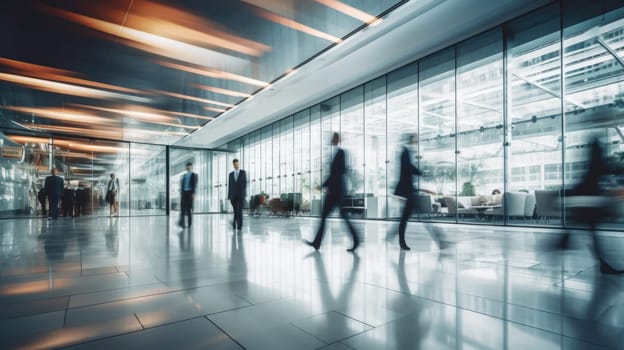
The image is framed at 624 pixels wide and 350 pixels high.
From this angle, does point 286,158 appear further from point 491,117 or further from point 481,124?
point 491,117

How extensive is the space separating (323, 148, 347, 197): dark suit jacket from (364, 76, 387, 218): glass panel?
7604 millimetres

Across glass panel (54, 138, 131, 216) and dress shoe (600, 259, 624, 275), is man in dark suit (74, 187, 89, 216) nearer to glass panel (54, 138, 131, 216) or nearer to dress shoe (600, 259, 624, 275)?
glass panel (54, 138, 131, 216)

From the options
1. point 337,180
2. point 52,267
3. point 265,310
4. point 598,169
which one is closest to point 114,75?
point 52,267

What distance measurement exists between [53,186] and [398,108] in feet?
42.8

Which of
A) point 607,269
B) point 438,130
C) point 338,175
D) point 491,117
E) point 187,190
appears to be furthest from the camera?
point 438,130

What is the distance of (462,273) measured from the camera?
296cm

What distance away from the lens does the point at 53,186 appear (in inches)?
446

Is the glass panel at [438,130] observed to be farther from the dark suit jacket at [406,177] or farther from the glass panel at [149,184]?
the glass panel at [149,184]

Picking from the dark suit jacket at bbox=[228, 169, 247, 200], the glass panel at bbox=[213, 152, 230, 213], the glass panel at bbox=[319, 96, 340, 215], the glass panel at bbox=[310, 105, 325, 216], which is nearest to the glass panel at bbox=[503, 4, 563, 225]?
the glass panel at bbox=[319, 96, 340, 215]

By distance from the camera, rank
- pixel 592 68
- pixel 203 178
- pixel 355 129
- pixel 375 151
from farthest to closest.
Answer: pixel 203 178, pixel 355 129, pixel 375 151, pixel 592 68

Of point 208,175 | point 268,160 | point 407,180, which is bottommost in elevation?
point 407,180

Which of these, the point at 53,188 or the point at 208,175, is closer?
the point at 53,188

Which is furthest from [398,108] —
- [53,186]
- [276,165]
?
[53,186]

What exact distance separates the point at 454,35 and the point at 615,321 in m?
7.84
